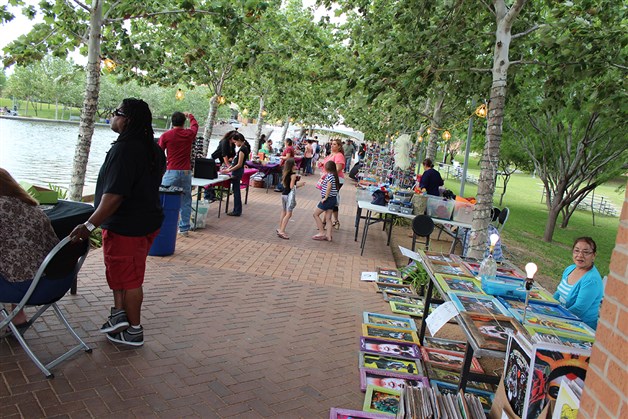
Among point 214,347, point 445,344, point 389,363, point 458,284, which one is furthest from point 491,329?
point 214,347

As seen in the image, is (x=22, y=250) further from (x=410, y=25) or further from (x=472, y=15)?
(x=472, y=15)

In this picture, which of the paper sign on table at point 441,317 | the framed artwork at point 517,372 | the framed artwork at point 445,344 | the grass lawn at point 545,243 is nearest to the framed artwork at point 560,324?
the paper sign on table at point 441,317

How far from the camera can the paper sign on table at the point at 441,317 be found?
3296 mm

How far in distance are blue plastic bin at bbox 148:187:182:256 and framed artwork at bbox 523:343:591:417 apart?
564cm

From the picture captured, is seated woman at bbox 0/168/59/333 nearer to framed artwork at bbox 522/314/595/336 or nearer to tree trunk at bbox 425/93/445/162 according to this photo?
framed artwork at bbox 522/314/595/336

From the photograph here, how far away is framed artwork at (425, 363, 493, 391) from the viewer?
4.13 metres

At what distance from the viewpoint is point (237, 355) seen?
4.21 m

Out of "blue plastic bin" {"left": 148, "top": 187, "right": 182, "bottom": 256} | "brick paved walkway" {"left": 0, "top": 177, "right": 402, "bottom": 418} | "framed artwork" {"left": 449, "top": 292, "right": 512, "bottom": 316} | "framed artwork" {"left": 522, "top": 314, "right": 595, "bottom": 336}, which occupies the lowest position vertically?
"brick paved walkway" {"left": 0, "top": 177, "right": 402, "bottom": 418}

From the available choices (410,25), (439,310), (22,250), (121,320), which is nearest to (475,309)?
(439,310)

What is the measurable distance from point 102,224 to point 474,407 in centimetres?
303

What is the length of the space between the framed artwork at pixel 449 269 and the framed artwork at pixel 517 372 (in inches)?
78.2

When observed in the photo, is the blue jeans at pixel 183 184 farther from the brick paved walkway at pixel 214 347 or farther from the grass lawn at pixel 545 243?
the grass lawn at pixel 545 243

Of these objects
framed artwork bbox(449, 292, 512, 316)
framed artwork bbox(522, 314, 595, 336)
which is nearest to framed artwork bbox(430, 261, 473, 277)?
framed artwork bbox(449, 292, 512, 316)

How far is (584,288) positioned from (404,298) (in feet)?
8.65
